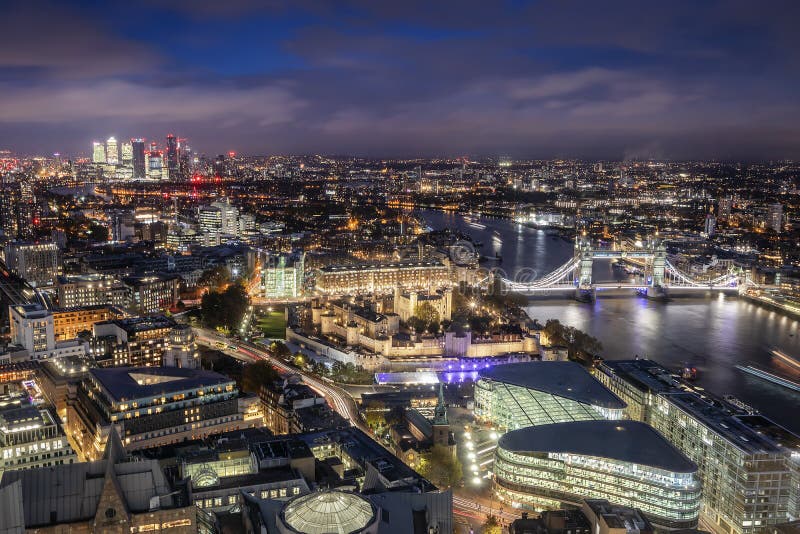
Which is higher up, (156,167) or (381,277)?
(156,167)

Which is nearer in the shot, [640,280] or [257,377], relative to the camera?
[257,377]

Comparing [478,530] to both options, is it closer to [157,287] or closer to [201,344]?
[201,344]

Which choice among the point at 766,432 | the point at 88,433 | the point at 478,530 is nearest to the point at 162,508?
the point at 478,530

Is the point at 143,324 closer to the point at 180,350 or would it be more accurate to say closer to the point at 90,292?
the point at 180,350

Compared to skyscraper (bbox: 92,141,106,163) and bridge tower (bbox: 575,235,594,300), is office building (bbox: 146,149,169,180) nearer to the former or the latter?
skyscraper (bbox: 92,141,106,163)

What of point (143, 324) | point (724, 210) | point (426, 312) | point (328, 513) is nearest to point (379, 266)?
point (426, 312)

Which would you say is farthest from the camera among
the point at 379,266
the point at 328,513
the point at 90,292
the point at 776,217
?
the point at 776,217

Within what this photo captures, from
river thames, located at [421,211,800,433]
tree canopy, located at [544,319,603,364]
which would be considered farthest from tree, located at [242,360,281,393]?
river thames, located at [421,211,800,433]

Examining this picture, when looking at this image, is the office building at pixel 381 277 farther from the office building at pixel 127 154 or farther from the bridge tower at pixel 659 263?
the office building at pixel 127 154
